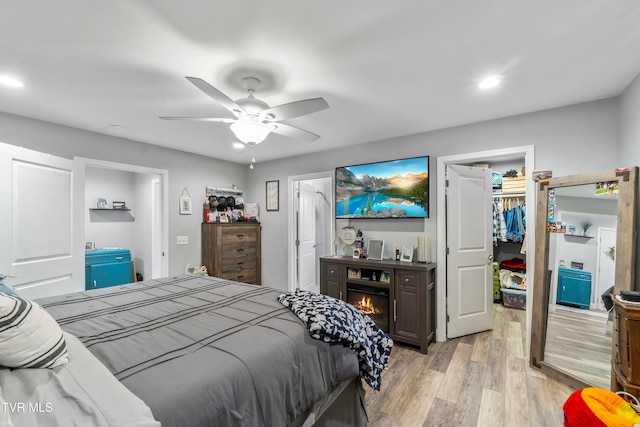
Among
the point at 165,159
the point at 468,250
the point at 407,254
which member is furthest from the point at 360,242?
the point at 165,159

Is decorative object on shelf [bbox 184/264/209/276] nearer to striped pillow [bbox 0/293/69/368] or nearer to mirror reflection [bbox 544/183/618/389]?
striped pillow [bbox 0/293/69/368]

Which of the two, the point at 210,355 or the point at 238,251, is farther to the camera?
the point at 238,251

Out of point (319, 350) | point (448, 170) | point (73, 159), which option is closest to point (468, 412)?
point (319, 350)

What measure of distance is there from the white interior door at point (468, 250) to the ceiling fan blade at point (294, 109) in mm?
2082

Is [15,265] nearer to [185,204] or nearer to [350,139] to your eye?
[185,204]

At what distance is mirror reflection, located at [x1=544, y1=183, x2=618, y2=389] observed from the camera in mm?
2152

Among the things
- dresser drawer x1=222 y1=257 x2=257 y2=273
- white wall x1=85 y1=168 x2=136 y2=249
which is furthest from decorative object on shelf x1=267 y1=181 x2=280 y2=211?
white wall x1=85 y1=168 x2=136 y2=249

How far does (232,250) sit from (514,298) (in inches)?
177

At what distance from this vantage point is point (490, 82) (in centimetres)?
214

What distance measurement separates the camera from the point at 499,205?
4.54 metres

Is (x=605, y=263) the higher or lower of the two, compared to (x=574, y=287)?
higher

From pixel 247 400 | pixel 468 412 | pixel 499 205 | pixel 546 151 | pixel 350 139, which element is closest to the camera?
pixel 247 400

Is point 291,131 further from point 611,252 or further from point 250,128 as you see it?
point 611,252

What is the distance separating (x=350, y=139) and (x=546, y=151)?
6.76ft
